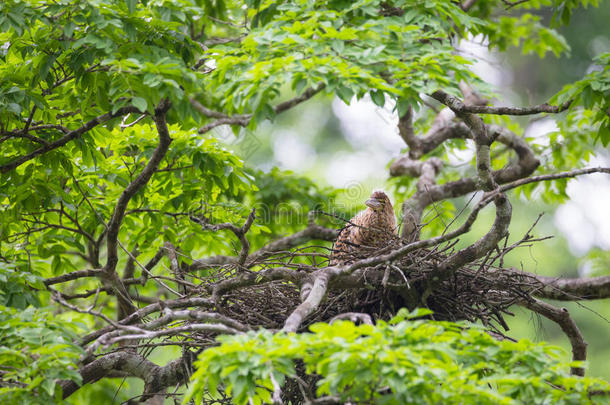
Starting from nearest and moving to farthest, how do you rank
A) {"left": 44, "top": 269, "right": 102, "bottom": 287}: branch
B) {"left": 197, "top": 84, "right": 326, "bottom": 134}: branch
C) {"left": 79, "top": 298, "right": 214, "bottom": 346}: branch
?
{"left": 79, "top": 298, "right": 214, "bottom": 346}: branch
{"left": 44, "top": 269, "right": 102, "bottom": 287}: branch
{"left": 197, "top": 84, "right": 326, "bottom": 134}: branch

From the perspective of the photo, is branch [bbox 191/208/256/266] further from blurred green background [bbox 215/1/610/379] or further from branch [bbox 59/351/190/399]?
blurred green background [bbox 215/1/610/379]

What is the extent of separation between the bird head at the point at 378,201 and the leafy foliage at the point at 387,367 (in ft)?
7.35

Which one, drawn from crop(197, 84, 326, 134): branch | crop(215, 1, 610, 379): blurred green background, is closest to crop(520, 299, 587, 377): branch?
crop(197, 84, 326, 134): branch

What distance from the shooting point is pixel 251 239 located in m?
7.16

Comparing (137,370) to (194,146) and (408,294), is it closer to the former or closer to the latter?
(194,146)

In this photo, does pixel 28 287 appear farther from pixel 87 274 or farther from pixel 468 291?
pixel 468 291

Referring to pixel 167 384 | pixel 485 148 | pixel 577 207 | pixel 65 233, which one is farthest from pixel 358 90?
pixel 577 207

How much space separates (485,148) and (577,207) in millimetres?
10597

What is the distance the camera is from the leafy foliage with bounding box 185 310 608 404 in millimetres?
2561

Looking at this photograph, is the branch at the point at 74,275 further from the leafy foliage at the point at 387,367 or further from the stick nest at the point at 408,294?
the leafy foliage at the point at 387,367

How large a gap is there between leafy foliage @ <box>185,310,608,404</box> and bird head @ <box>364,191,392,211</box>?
2239 millimetres

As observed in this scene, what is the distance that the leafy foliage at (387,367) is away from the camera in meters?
2.56

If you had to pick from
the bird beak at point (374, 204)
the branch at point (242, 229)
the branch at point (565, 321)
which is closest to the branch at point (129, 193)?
the branch at point (242, 229)

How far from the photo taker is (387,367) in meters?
2.54
